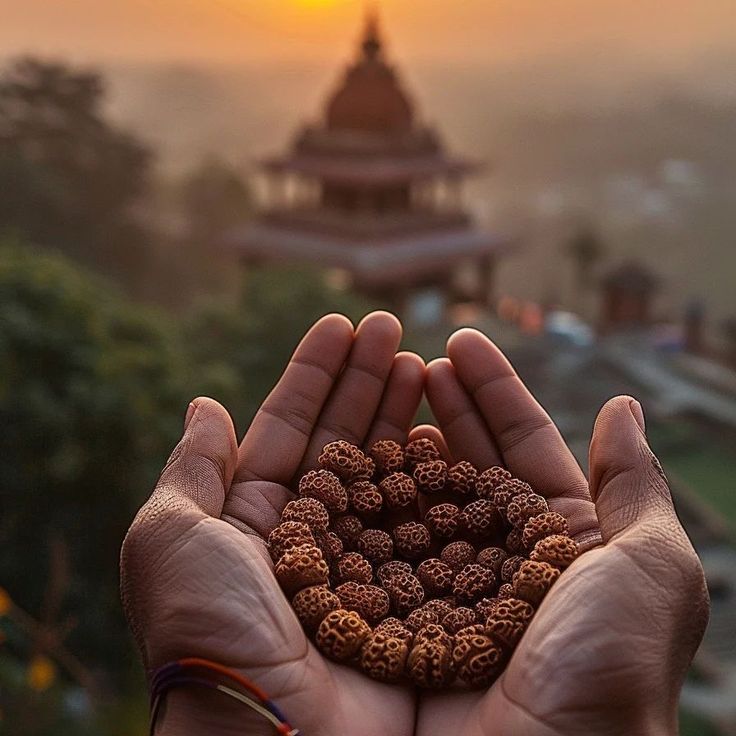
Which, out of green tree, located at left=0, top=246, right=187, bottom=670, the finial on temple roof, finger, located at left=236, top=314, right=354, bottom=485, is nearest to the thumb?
finger, located at left=236, top=314, right=354, bottom=485

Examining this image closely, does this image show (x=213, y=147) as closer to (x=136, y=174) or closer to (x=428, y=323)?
(x=136, y=174)

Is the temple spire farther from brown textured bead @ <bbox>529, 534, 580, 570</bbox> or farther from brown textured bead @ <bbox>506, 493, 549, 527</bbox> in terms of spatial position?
brown textured bead @ <bbox>529, 534, 580, 570</bbox>

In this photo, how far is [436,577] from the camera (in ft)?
5.57

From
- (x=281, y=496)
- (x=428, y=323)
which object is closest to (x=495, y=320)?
(x=428, y=323)

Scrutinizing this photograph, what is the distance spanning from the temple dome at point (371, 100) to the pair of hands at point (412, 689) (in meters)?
9.11

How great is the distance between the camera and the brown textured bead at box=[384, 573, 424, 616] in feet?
5.47

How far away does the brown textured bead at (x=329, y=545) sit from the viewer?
67.2 inches

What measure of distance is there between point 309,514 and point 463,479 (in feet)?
1.05

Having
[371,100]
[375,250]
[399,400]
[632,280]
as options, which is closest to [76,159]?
[371,100]

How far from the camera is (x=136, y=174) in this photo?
486 inches

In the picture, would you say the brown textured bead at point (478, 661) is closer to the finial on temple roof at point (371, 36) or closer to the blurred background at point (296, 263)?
the blurred background at point (296, 263)

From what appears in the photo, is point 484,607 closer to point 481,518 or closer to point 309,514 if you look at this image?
point 481,518

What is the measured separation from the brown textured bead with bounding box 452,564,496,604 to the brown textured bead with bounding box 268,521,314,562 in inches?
10.5

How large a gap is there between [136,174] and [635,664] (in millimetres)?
11829
